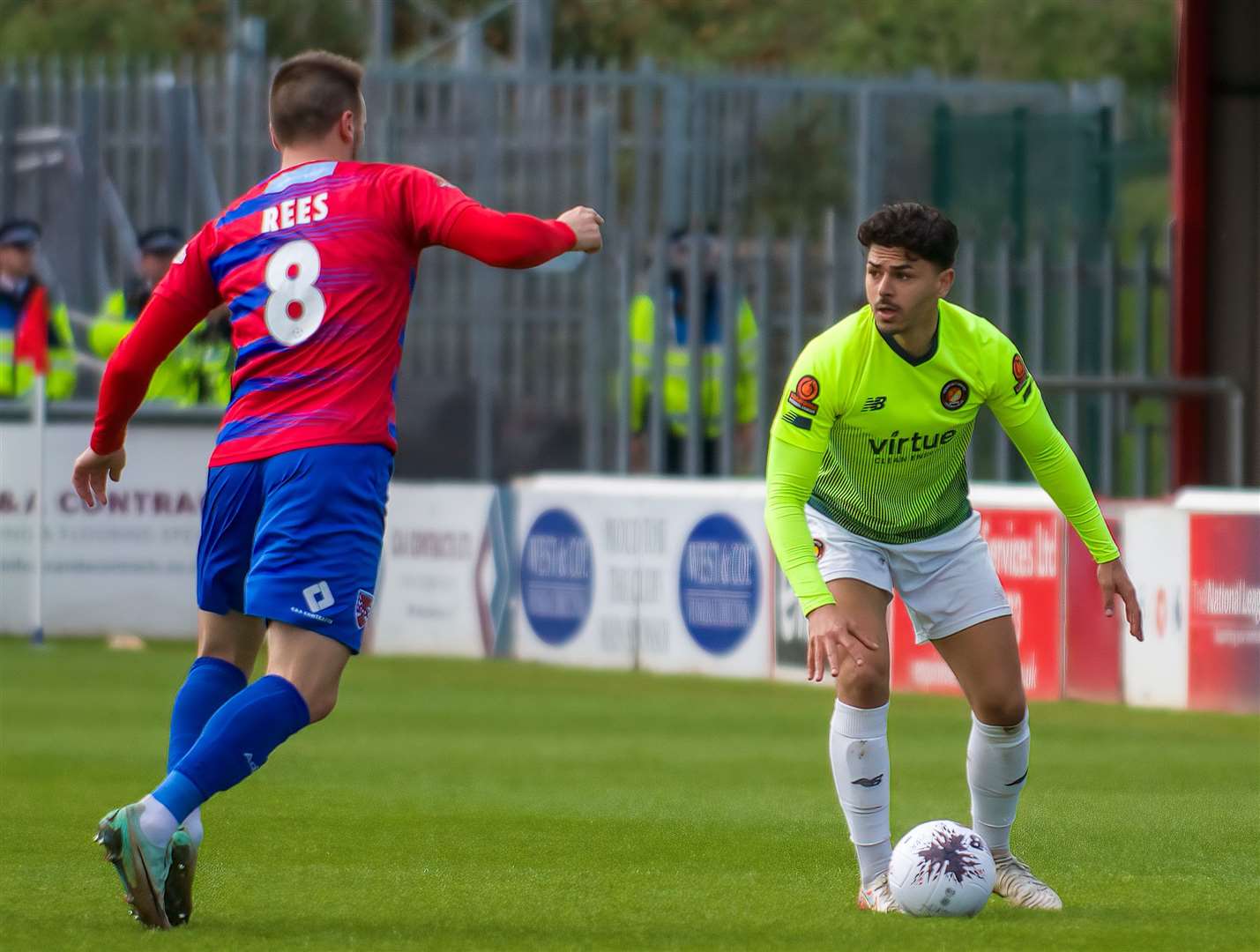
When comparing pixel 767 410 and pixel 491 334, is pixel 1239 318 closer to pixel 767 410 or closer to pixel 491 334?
pixel 767 410

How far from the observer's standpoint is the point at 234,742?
21.0ft

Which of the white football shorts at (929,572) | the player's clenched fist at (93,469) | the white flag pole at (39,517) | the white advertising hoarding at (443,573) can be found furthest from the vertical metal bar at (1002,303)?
the player's clenched fist at (93,469)

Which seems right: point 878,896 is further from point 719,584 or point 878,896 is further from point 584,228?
point 719,584

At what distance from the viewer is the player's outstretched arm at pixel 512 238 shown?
640 cm

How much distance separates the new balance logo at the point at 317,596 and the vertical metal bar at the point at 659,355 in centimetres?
1077

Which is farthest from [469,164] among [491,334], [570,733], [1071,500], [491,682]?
[1071,500]

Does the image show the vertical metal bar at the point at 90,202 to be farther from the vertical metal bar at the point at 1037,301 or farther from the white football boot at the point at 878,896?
the white football boot at the point at 878,896

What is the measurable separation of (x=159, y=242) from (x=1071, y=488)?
38.8 feet

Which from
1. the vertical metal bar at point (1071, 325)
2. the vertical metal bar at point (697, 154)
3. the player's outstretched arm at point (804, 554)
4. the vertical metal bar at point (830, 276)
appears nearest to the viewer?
the player's outstretched arm at point (804, 554)

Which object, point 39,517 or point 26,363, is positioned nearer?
point 39,517

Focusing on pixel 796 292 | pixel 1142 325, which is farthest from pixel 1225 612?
pixel 796 292

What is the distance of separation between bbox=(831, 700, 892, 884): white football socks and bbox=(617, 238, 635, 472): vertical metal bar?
10.3 metres

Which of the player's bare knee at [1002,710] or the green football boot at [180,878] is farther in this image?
the player's bare knee at [1002,710]

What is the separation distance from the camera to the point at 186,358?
18359 millimetres
